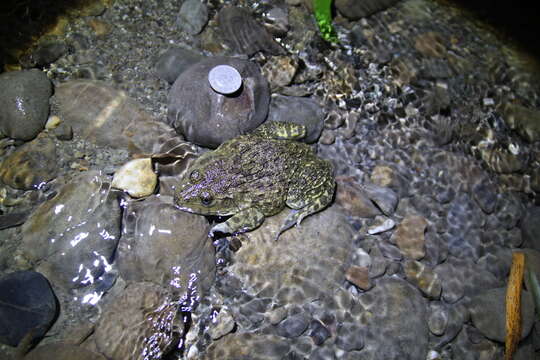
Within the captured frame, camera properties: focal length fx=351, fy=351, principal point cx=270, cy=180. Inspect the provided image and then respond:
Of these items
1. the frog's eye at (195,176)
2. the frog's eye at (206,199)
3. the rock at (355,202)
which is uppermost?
the frog's eye at (195,176)

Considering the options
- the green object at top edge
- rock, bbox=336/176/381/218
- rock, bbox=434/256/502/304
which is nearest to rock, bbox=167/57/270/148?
rock, bbox=336/176/381/218

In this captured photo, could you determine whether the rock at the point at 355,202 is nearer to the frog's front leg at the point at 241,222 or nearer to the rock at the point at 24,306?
the frog's front leg at the point at 241,222

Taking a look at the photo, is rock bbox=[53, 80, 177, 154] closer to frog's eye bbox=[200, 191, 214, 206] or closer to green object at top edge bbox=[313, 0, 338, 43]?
frog's eye bbox=[200, 191, 214, 206]

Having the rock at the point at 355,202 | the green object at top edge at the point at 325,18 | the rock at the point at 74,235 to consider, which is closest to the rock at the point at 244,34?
the green object at top edge at the point at 325,18

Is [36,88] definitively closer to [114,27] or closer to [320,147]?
[114,27]

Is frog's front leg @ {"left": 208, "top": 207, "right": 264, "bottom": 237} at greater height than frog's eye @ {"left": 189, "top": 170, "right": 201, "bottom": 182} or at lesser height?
lesser
